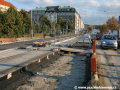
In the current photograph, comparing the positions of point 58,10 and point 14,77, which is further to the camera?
point 58,10

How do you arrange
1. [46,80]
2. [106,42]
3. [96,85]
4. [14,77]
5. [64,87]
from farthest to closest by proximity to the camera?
[106,42] → [14,77] → [46,80] → [64,87] → [96,85]

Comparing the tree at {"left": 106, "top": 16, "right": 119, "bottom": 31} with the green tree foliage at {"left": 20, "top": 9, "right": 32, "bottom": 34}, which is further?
the tree at {"left": 106, "top": 16, "right": 119, "bottom": 31}

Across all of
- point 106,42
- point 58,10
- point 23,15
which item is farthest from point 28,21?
point 58,10

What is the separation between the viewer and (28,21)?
155 feet

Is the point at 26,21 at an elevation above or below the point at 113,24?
above

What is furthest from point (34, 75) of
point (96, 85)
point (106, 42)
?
point (106, 42)

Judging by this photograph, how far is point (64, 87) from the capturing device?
5.91 m

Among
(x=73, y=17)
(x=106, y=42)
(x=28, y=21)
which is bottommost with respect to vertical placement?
(x=106, y=42)

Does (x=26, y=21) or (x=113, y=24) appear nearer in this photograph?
(x=26, y=21)

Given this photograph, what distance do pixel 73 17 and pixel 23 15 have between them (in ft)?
301

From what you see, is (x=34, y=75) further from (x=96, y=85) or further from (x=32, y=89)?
(x=96, y=85)

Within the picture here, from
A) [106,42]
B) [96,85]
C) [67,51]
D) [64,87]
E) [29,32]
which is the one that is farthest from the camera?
[29,32]

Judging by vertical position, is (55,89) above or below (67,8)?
below

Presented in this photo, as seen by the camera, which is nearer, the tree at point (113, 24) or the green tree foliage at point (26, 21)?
the green tree foliage at point (26, 21)
